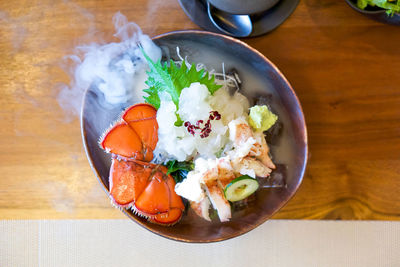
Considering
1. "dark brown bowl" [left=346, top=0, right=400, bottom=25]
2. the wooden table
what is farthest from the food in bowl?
"dark brown bowl" [left=346, top=0, right=400, bottom=25]

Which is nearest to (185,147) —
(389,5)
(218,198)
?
(218,198)

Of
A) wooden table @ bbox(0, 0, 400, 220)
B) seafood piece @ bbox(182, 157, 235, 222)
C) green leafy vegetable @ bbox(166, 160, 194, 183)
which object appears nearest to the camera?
seafood piece @ bbox(182, 157, 235, 222)

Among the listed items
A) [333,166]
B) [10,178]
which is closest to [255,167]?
[333,166]

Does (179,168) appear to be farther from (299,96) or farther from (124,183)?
(299,96)

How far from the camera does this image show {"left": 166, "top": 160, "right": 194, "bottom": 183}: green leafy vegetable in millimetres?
1196

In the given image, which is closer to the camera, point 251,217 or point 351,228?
point 251,217

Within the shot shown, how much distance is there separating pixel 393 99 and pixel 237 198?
70cm

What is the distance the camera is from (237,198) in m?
1.16

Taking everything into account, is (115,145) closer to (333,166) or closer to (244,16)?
(244,16)

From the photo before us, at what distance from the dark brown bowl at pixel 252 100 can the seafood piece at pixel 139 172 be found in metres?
0.04

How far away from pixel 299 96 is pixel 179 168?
519 mm

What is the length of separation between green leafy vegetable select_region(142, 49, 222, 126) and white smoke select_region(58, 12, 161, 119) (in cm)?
10

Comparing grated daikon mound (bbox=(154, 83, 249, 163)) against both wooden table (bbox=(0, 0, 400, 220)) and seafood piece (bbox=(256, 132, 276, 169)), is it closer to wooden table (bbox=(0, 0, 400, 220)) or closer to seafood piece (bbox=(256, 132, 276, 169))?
seafood piece (bbox=(256, 132, 276, 169))

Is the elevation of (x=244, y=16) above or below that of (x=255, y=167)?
above
